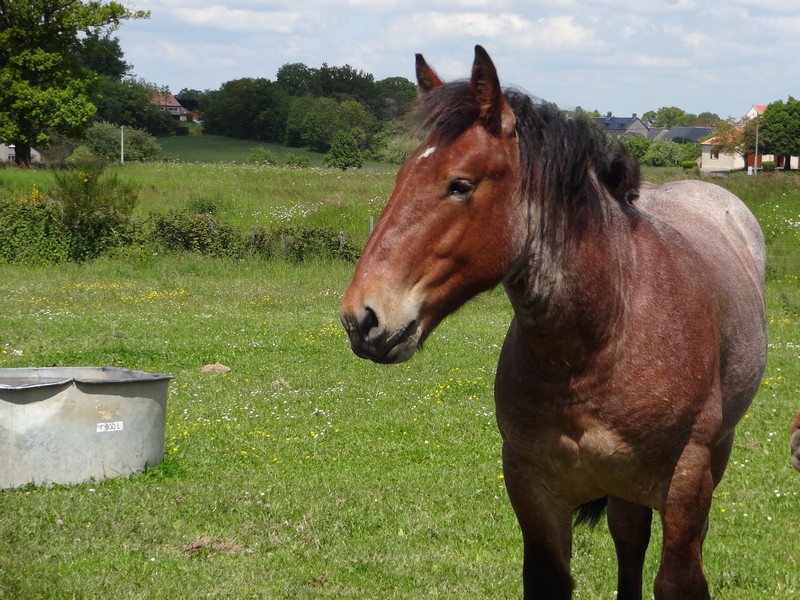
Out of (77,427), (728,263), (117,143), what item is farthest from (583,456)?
(117,143)

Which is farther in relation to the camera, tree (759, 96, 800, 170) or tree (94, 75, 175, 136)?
tree (94, 75, 175, 136)

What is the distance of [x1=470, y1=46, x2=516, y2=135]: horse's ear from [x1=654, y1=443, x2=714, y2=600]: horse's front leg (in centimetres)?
134

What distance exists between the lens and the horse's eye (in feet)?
9.30

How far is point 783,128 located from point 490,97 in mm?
70938

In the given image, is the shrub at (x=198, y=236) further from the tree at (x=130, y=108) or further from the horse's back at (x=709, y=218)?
the tree at (x=130, y=108)

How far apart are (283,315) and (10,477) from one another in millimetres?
9250

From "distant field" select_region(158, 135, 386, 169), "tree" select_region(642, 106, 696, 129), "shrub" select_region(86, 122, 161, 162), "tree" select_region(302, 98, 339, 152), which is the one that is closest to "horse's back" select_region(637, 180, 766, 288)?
"distant field" select_region(158, 135, 386, 169)

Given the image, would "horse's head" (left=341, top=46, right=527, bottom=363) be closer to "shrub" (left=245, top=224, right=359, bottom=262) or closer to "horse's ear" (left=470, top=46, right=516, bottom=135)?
"horse's ear" (left=470, top=46, right=516, bottom=135)

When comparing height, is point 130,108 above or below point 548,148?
above

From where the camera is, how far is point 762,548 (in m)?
5.50

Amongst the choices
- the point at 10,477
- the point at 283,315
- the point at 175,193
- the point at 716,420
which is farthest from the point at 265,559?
the point at 175,193

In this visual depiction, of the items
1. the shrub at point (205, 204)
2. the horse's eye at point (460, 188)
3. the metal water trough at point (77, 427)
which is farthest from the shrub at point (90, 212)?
the horse's eye at point (460, 188)

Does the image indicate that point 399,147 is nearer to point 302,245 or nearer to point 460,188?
point 460,188

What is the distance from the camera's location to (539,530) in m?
3.68
